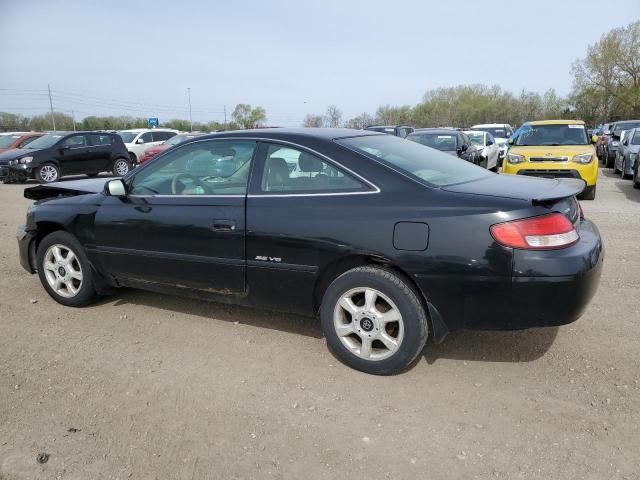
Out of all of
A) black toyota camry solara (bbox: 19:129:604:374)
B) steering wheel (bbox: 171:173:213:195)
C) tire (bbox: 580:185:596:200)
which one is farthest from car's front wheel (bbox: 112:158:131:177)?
steering wheel (bbox: 171:173:213:195)

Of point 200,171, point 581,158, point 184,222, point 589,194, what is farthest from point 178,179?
point 589,194

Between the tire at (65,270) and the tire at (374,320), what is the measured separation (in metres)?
2.35

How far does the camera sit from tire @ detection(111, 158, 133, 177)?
58.2ft

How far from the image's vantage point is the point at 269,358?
3.61 m

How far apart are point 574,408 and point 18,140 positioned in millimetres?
20971

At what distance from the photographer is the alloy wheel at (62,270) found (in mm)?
4578

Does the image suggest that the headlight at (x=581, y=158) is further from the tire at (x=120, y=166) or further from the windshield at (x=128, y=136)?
the windshield at (x=128, y=136)

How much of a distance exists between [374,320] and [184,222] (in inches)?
63.6

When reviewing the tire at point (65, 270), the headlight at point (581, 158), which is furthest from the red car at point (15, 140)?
the headlight at point (581, 158)

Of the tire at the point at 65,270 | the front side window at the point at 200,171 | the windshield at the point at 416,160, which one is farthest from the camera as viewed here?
the tire at the point at 65,270

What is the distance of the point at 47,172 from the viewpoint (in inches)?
634

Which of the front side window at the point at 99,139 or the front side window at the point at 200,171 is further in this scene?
the front side window at the point at 99,139

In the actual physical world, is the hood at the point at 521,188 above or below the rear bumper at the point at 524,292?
above

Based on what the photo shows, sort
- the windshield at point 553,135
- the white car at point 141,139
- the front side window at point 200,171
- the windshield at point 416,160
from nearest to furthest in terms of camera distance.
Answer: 1. the windshield at point 416,160
2. the front side window at point 200,171
3. the windshield at point 553,135
4. the white car at point 141,139
